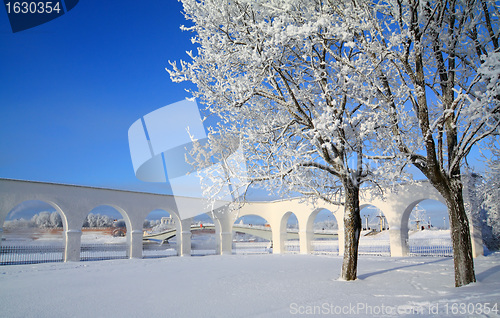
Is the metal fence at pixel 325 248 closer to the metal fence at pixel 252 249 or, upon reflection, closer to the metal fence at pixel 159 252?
the metal fence at pixel 252 249

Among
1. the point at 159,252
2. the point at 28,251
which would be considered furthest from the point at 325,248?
the point at 28,251

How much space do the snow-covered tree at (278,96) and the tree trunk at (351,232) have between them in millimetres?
21

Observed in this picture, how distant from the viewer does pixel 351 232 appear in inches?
279

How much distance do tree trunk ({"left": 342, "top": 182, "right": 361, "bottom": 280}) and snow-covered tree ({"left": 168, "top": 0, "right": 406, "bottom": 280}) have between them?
0.02 meters

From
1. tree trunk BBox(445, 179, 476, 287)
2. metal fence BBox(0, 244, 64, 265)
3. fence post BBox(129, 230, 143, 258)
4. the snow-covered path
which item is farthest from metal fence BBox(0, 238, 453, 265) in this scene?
tree trunk BBox(445, 179, 476, 287)

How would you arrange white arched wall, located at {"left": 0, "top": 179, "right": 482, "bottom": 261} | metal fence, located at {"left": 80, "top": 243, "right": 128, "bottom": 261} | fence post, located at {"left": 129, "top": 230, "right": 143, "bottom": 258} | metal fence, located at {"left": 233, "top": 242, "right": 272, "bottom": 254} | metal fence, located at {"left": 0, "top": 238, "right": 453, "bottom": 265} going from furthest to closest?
metal fence, located at {"left": 233, "top": 242, "right": 272, "bottom": 254}
metal fence, located at {"left": 80, "top": 243, "right": 128, "bottom": 261}
fence post, located at {"left": 129, "top": 230, "right": 143, "bottom": 258}
metal fence, located at {"left": 0, "top": 238, "right": 453, "bottom": 265}
white arched wall, located at {"left": 0, "top": 179, "right": 482, "bottom": 261}

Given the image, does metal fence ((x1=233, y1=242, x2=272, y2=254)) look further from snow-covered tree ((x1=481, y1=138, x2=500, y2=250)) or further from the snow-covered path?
the snow-covered path

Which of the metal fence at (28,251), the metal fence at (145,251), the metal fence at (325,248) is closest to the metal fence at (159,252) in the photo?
the metal fence at (145,251)

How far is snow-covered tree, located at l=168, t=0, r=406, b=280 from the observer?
6254 mm

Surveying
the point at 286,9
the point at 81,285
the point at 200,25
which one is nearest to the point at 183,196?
the point at 81,285

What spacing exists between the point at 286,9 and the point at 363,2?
4.50ft

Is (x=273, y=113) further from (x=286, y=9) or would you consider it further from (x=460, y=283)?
(x=460, y=283)

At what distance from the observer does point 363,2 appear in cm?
573

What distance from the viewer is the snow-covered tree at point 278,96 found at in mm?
6254
